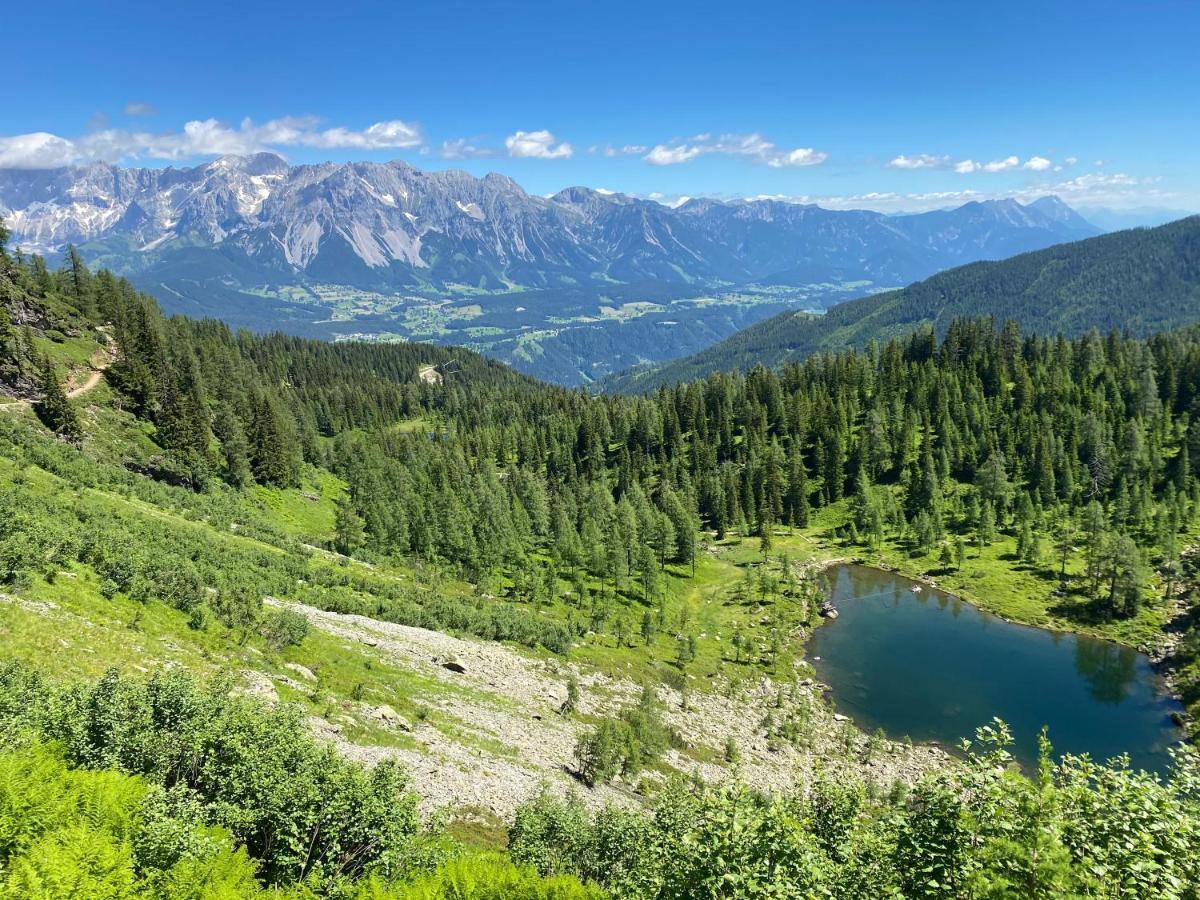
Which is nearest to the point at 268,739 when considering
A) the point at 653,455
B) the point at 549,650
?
the point at 549,650

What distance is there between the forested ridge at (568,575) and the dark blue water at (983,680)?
19.7 feet

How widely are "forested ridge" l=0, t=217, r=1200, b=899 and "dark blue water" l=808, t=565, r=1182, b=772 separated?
6.00 metres

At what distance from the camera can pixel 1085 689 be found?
85688 mm

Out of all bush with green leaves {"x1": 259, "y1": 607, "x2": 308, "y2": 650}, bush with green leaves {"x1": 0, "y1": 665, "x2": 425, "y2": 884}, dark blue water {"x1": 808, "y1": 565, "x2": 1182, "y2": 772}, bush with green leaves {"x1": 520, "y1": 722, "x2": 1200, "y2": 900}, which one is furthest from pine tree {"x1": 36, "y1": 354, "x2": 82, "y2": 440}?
dark blue water {"x1": 808, "y1": 565, "x2": 1182, "y2": 772}

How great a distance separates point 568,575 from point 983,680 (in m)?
66.0

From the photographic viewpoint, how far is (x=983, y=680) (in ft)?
292

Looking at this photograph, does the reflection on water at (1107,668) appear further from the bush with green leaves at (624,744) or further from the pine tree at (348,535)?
the pine tree at (348,535)

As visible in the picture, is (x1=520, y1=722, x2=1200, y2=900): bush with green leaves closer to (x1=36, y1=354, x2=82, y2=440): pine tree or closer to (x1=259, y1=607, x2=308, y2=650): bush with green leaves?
(x1=259, y1=607, x2=308, y2=650): bush with green leaves

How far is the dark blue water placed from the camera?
75312mm

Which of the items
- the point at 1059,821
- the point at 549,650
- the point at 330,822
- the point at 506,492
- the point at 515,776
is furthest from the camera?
the point at 506,492

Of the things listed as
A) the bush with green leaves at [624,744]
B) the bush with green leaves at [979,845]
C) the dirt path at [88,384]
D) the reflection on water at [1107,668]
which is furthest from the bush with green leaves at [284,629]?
the reflection on water at [1107,668]

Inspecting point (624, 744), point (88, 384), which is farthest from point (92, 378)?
point (624, 744)

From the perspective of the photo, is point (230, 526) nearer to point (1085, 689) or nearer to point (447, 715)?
point (447, 715)

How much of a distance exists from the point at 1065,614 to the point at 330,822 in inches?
4737
